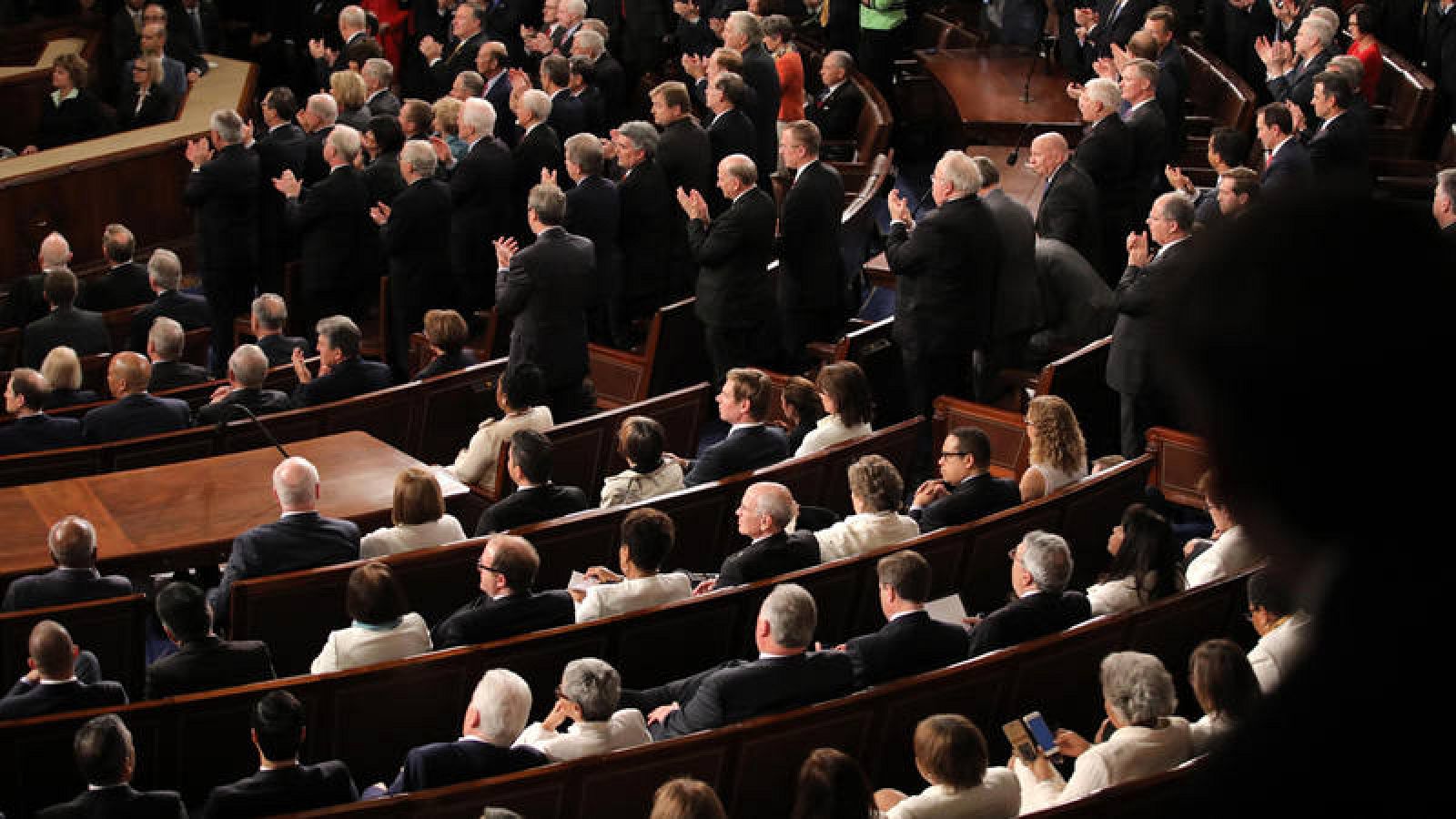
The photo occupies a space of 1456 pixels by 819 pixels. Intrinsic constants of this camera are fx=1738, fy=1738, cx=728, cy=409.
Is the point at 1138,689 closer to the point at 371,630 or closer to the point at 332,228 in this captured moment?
the point at 371,630

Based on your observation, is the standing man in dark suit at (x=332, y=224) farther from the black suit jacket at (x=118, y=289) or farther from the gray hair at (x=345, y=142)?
the black suit jacket at (x=118, y=289)

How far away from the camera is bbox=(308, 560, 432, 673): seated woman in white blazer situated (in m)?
5.43

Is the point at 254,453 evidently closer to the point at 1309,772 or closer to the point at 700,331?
the point at 700,331

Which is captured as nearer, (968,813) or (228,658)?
(968,813)

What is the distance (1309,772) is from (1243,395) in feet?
0.62

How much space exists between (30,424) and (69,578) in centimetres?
183

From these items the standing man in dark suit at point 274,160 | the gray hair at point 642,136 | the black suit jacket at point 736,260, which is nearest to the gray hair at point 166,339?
the standing man in dark suit at point 274,160

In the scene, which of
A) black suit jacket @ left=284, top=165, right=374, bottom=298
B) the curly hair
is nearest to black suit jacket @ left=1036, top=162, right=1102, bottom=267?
the curly hair

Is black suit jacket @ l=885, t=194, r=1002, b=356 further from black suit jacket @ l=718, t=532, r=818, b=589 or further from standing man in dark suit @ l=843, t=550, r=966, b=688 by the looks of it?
standing man in dark suit @ l=843, t=550, r=966, b=688

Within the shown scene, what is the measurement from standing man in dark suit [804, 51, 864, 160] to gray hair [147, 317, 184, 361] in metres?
5.13

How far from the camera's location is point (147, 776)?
5.07 meters

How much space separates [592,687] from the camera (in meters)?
4.83

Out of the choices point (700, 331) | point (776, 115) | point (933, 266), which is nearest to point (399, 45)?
point (776, 115)

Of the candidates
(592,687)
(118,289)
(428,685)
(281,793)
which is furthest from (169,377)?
(592,687)
